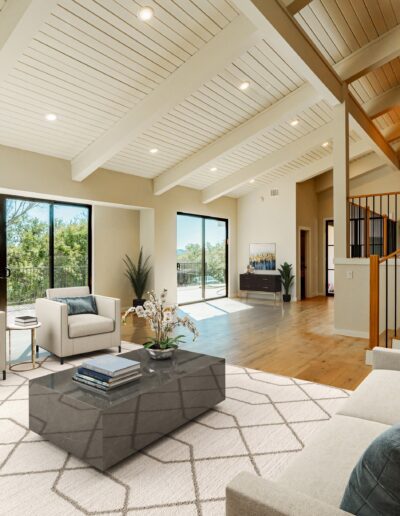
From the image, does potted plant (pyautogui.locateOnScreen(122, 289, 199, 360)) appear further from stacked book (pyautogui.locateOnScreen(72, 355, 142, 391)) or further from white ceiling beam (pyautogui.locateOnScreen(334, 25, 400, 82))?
white ceiling beam (pyautogui.locateOnScreen(334, 25, 400, 82))

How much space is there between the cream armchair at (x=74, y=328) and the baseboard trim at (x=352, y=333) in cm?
329

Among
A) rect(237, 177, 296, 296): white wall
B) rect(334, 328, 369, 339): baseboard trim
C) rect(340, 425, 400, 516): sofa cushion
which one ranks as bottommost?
rect(334, 328, 369, 339): baseboard trim

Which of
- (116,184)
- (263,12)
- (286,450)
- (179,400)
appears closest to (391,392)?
(286,450)

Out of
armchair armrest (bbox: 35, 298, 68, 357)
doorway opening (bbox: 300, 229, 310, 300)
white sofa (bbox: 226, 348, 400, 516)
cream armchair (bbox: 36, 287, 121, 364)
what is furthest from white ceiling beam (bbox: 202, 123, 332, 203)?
white sofa (bbox: 226, 348, 400, 516)

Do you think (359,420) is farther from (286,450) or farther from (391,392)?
(286,450)

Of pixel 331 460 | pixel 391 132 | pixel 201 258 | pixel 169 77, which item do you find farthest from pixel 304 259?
pixel 331 460

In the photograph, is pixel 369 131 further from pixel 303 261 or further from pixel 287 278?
pixel 303 261

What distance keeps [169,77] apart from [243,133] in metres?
2.07

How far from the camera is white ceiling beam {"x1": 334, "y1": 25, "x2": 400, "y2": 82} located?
5.16 m

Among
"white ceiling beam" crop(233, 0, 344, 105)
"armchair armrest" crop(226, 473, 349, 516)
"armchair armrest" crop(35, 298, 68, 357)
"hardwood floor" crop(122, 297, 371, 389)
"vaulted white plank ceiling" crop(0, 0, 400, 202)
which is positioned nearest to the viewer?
"armchair armrest" crop(226, 473, 349, 516)

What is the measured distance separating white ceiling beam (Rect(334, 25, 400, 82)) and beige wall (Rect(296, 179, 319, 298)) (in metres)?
4.14

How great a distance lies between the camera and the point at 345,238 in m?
5.66

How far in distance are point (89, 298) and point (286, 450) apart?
328cm

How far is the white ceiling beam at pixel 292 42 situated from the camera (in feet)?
11.8
